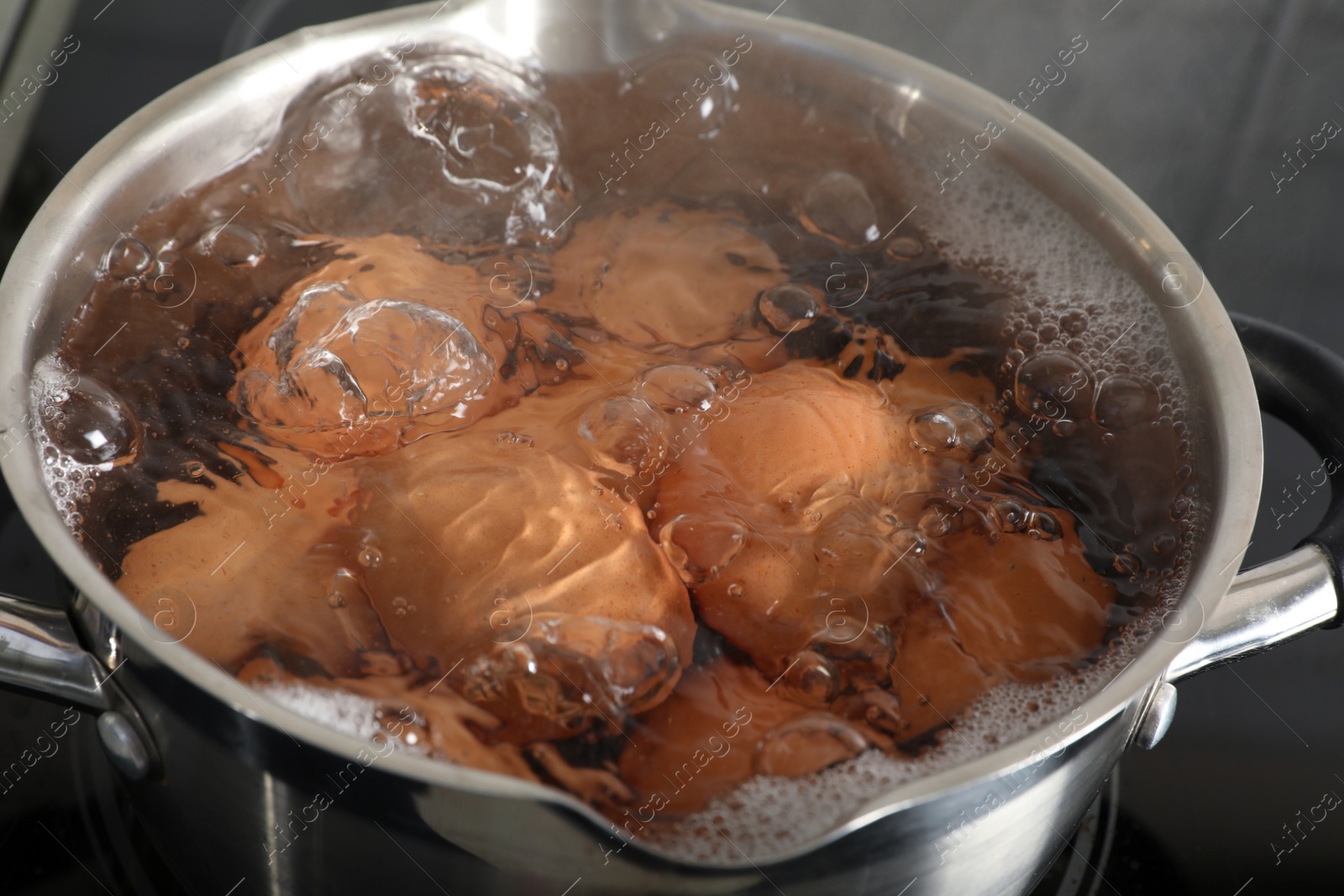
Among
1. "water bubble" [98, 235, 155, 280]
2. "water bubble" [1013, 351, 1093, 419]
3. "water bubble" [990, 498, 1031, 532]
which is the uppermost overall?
"water bubble" [98, 235, 155, 280]

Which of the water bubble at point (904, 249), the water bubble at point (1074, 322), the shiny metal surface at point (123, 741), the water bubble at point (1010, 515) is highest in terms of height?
the water bubble at point (904, 249)

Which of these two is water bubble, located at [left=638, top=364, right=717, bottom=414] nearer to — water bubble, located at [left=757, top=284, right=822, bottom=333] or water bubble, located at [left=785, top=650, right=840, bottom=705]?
water bubble, located at [left=757, top=284, right=822, bottom=333]

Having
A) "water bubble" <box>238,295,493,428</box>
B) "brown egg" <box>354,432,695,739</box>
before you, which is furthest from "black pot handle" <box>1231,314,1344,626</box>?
"water bubble" <box>238,295,493,428</box>

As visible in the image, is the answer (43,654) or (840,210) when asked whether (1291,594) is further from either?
(43,654)

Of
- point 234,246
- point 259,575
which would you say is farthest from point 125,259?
point 259,575

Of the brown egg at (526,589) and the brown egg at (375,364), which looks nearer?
the brown egg at (526,589)

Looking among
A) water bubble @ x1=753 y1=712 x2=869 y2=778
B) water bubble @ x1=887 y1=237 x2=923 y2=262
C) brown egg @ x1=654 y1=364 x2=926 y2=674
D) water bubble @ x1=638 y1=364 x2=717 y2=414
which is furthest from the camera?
water bubble @ x1=887 y1=237 x2=923 y2=262

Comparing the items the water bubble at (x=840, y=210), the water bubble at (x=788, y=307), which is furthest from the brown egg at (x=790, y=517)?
the water bubble at (x=840, y=210)

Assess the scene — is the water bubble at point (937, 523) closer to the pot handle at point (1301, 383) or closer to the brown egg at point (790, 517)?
the brown egg at point (790, 517)
